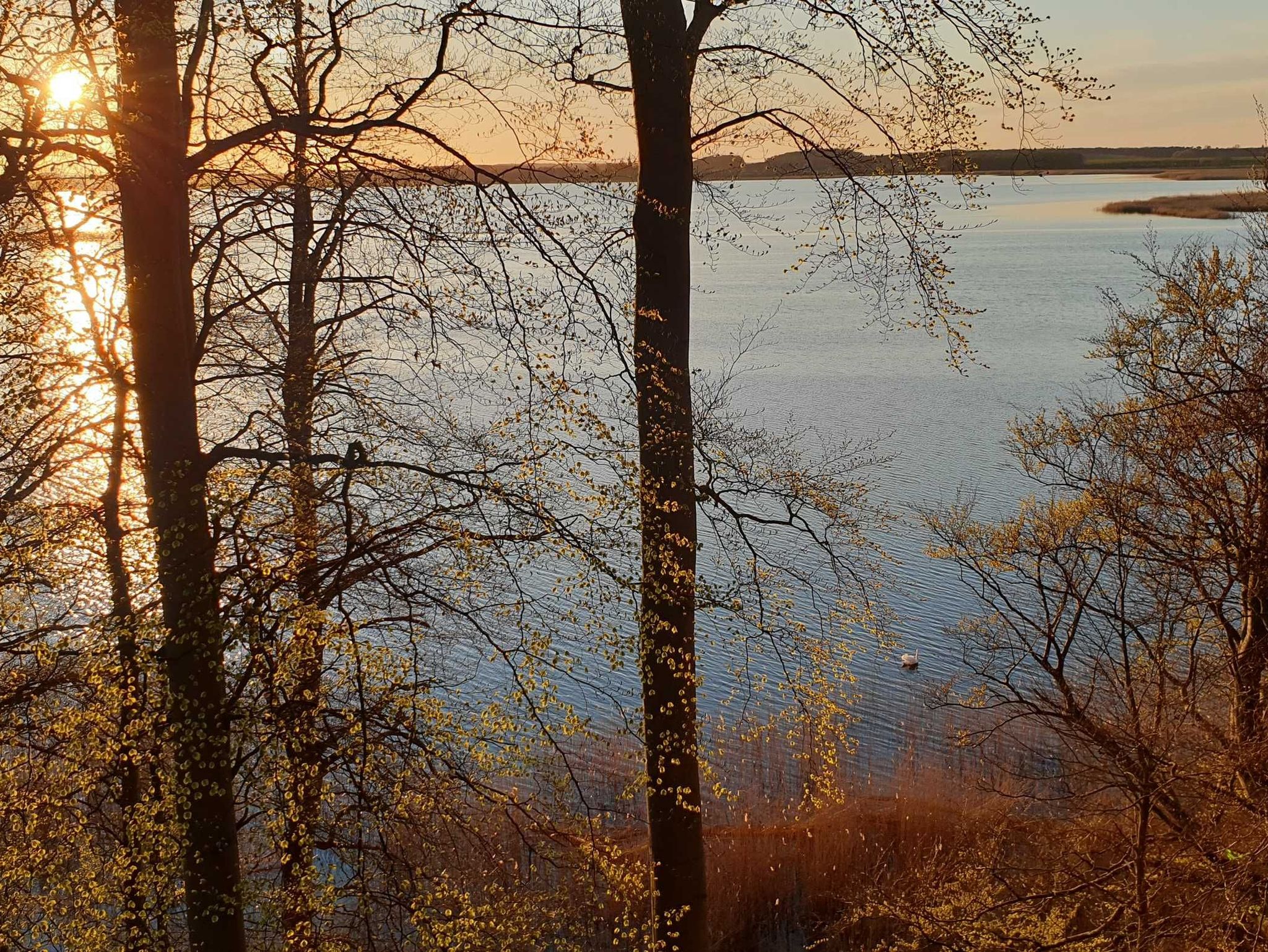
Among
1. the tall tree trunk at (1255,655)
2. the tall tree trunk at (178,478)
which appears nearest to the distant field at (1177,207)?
the tall tree trunk at (1255,655)

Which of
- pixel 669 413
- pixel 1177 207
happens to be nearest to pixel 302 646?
pixel 669 413

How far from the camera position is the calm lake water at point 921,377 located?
14945mm

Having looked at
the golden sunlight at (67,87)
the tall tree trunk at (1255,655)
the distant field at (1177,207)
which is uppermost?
the distant field at (1177,207)

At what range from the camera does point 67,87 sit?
5.17 m

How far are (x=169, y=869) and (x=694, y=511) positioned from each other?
155 inches

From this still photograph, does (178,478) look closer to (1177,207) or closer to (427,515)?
(427,515)

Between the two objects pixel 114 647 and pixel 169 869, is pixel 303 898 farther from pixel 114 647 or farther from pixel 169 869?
pixel 114 647

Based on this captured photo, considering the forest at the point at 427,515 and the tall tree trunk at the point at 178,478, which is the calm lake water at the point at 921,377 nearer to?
the forest at the point at 427,515

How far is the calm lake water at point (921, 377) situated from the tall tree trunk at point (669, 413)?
67cm

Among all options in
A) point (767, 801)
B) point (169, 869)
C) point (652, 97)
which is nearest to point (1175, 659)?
point (767, 801)

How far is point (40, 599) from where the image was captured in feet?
36.7

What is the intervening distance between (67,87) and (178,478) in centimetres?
202

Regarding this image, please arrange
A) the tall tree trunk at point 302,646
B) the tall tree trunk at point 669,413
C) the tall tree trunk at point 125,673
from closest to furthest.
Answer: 1. the tall tree trunk at point 125,673
2. the tall tree trunk at point 302,646
3. the tall tree trunk at point 669,413

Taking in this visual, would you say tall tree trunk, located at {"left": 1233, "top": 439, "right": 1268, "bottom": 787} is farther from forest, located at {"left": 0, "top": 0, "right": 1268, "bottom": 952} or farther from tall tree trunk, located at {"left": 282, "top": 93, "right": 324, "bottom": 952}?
tall tree trunk, located at {"left": 282, "top": 93, "right": 324, "bottom": 952}
